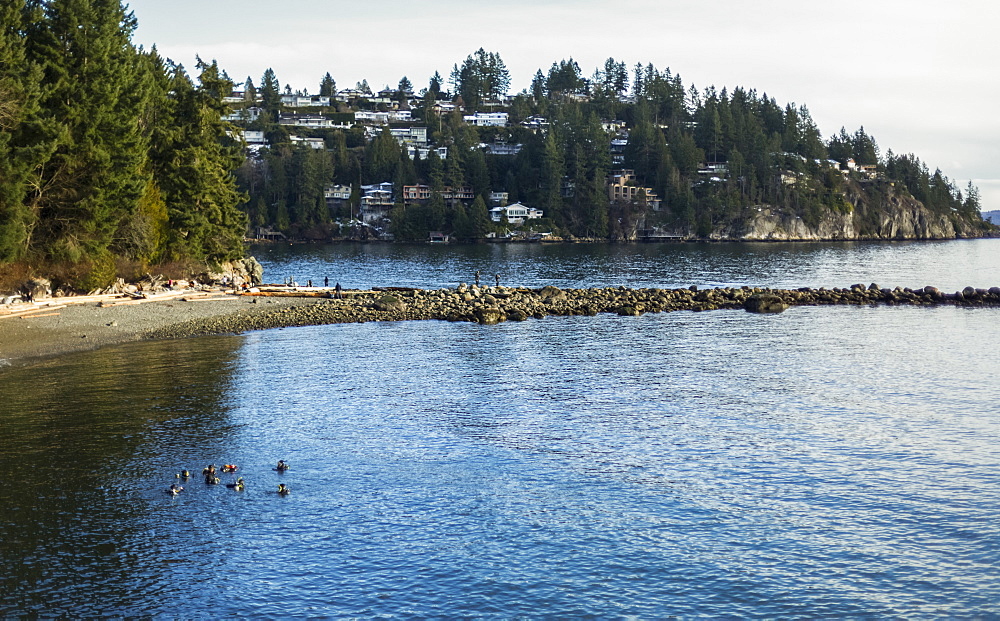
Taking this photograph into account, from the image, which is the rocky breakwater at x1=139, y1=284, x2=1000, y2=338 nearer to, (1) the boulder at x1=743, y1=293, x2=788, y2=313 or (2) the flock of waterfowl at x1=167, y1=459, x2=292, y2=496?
(1) the boulder at x1=743, y1=293, x2=788, y2=313

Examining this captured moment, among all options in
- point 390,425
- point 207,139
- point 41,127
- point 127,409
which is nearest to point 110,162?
point 41,127

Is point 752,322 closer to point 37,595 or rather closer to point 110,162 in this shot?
point 110,162

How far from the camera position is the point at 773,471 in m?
30.0

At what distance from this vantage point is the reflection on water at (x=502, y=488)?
2064cm

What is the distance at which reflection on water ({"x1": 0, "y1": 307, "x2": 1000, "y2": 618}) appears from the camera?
67.7 feet

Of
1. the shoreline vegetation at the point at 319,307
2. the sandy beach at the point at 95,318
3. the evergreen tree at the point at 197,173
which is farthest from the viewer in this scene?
the evergreen tree at the point at 197,173

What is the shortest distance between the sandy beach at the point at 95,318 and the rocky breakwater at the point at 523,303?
145 centimetres

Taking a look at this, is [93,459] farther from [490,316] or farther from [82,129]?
[490,316]

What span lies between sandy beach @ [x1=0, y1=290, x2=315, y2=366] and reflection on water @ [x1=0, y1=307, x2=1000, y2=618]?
3649 millimetres

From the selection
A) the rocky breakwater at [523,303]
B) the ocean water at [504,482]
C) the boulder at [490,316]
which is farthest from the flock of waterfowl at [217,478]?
the boulder at [490,316]

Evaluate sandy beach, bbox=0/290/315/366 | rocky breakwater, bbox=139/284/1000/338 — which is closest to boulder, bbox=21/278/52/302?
sandy beach, bbox=0/290/315/366

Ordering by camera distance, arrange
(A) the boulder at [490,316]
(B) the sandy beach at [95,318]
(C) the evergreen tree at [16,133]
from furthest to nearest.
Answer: (A) the boulder at [490,316] → (C) the evergreen tree at [16,133] → (B) the sandy beach at [95,318]

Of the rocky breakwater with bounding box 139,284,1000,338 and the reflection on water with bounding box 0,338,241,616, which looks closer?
the reflection on water with bounding box 0,338,241,616

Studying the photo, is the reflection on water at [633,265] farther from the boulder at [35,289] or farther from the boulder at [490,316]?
the boulder at [35,289]
